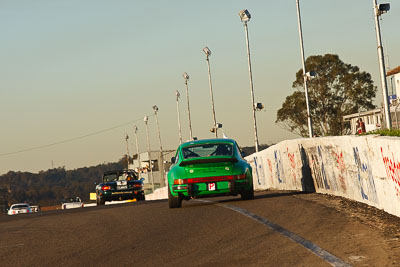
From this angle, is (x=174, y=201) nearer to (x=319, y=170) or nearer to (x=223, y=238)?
(x=319, y=170)

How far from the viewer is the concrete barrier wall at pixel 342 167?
12.5 metres

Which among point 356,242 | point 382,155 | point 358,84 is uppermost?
point 358,84

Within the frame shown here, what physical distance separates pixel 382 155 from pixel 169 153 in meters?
130

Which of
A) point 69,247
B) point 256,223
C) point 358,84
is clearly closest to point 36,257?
point 69,247

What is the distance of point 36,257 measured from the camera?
417 inches

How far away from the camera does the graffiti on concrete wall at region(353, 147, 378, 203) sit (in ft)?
45.8

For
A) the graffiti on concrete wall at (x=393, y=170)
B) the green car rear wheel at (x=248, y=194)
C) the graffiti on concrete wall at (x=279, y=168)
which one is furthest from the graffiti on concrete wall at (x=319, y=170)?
the graffiti on concrete wall at (x=393, y=170)

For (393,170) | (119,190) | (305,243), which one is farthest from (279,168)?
(305,243)

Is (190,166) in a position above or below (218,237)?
above

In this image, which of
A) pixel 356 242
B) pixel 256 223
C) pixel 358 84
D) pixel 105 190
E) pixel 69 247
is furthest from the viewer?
pixel 358 84

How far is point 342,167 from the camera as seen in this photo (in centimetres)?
1661

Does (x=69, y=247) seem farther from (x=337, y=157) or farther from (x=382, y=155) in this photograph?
(x=337, y=157)

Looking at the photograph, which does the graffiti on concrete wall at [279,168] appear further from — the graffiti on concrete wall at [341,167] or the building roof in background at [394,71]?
the building roof in background at [394,71]

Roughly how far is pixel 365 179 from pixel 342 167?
206 centimetres
